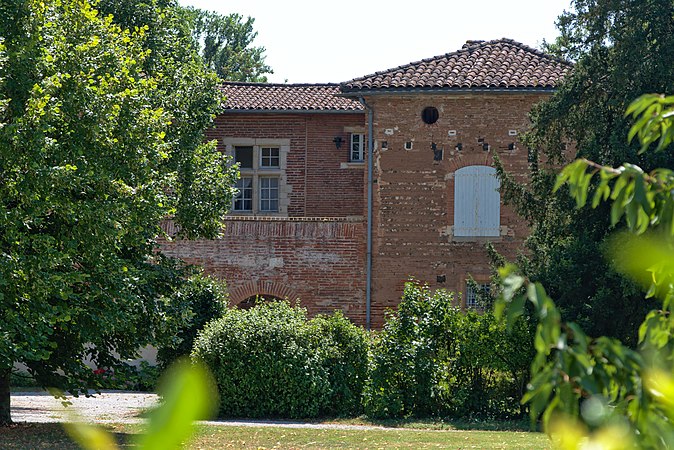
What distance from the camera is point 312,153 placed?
3103 cm

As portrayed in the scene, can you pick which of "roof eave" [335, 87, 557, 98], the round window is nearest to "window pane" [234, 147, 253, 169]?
"roof eave" [335, 87, 557, 98]

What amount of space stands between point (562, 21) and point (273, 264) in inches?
401

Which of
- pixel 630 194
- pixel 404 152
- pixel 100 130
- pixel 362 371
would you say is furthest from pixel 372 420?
pixel 630 194

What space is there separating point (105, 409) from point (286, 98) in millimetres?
13646

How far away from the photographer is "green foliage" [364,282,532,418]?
19125 mm

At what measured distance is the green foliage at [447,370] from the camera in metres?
19.1

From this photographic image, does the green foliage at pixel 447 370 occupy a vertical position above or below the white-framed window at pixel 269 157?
below

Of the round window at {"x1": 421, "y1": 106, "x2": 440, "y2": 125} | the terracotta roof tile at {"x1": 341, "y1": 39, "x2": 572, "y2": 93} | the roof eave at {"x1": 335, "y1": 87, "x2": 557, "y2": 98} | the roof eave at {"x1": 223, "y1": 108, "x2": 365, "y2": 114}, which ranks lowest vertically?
the round window at {"x1": 421, "y1": 106, "x2": 440, "y2": 125}

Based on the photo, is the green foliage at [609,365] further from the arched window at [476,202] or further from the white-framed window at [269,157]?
the white-framed window at [269,157]

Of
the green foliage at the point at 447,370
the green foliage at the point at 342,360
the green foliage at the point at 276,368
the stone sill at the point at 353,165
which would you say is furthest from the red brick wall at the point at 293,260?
the green foliage at the point at 447,370

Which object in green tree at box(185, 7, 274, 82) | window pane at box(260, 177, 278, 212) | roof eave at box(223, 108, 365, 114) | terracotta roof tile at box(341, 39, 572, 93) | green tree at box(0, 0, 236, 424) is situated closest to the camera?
green tree at box(0, 0, 236, 424)

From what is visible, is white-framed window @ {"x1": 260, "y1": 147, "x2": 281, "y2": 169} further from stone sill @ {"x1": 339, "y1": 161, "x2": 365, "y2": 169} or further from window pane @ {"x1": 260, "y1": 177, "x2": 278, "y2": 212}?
stone sill @ {"x1": 339, "y1": 161, "x2": 365, "y2": 169}

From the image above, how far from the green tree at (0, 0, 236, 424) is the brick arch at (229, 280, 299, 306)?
907 centimetres

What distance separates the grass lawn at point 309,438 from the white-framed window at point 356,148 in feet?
48.3
